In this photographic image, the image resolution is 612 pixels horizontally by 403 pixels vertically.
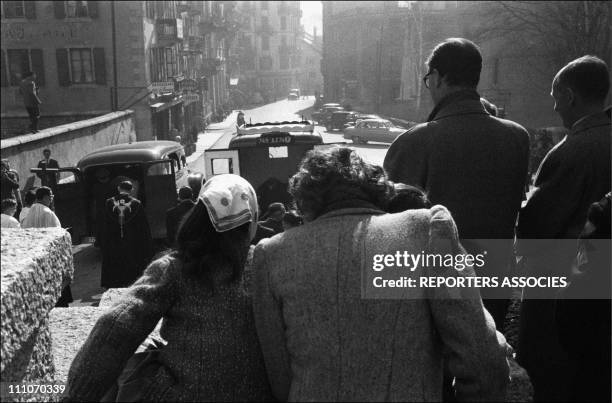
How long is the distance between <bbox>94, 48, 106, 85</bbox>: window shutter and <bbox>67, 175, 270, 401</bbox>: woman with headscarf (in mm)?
30193

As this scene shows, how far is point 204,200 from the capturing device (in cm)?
237

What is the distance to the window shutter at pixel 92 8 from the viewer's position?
30.2 meters

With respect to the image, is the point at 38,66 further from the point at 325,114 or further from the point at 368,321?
the point at 368,321

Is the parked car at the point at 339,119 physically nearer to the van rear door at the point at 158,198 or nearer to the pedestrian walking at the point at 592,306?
the van rear door at the point at 158,198

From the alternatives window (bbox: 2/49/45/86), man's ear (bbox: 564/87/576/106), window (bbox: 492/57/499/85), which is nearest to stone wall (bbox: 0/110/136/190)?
window (bbox: 2/49/45/86)

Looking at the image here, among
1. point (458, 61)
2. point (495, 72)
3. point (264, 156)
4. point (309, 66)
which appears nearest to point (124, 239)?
point (264, 156)

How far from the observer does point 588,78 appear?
A: 3.26 meters

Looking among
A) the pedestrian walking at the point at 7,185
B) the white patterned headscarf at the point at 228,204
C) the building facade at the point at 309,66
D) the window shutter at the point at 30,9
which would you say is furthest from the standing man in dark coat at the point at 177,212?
the building facade at the point at 309,66

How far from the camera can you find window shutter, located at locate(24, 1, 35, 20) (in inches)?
1171

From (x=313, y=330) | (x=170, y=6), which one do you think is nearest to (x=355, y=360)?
(x=313, y=330)

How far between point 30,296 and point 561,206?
220cm

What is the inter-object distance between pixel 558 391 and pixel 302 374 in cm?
139

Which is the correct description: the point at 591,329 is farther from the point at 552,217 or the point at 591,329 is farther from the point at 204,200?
the point at 204,200

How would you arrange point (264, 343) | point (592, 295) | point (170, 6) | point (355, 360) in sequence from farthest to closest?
point (170, 6)
point (592, 295)
point (264, 343)
point (355, 360)
